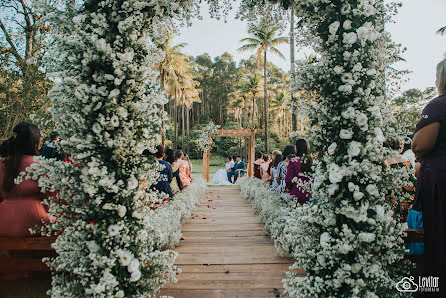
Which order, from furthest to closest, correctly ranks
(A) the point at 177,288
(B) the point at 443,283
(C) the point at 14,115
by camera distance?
1. (C) the point at 14,115
2. (A) the point at 177,288
3. (B) the point at 443,283

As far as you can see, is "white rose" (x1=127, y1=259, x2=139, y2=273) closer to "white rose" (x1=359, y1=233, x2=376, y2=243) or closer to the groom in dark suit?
"white rose" (x1=359, y1=233, x2=376, y2=243)

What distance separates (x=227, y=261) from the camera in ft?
13.9

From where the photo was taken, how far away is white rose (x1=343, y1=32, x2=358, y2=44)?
243 cm

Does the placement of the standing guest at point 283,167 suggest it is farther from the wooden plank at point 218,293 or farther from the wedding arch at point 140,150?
the wedding arch at point 140,150

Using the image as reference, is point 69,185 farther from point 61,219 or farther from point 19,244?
point 19,244

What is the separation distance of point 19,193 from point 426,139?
411 cm

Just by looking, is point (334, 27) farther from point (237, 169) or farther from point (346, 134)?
point (237, 169)

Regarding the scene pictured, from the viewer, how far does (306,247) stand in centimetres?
271

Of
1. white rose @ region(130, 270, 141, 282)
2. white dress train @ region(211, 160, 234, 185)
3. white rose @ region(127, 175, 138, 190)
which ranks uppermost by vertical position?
white rose @ region(127, 175, 138, 190)

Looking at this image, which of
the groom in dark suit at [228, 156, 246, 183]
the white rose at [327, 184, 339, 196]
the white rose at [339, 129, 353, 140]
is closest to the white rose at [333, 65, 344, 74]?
the white rose at [339, 129, 353, 140]

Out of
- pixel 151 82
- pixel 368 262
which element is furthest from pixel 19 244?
pixel 368 262

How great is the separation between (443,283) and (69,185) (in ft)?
11.0
